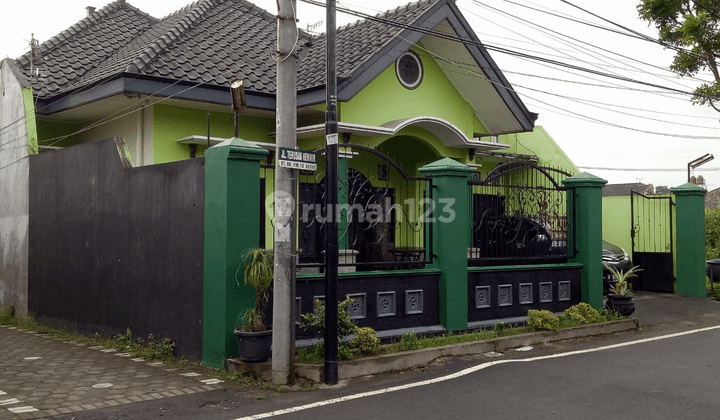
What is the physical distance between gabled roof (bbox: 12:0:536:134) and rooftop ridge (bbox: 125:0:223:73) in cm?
2

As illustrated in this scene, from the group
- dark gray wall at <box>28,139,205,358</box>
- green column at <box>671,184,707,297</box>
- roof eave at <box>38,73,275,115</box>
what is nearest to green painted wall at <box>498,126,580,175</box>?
green column at <box>671,184,707,297</box>

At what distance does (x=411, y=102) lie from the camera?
14.9 metres

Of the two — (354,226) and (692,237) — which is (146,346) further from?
(692,237)

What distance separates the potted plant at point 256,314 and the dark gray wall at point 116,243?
2.49 ft

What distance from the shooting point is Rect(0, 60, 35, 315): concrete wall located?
1352cm

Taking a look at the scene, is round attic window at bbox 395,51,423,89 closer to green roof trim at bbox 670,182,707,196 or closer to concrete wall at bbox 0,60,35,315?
green roof trim at bbox 670,182,707,196

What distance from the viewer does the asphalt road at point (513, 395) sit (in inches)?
263

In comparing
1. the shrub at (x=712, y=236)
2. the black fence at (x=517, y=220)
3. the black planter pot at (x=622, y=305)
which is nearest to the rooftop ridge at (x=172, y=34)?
the black fence at (x=517, y=220)

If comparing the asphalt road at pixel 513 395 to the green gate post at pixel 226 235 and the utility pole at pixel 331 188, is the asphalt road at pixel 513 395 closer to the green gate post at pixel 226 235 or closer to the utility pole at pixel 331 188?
the utility pole at pixel 331 188

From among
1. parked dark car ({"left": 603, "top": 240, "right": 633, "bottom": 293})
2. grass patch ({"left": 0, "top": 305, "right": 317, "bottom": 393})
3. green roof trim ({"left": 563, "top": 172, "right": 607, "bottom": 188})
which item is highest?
green roof trim ({"left": 563, "top": 172, "right": 607, "bottom": 188})

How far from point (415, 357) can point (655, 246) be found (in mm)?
10775

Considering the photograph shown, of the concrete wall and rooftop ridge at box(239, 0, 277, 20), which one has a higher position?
rooftop ridge at box(239, 0, 277, 20)

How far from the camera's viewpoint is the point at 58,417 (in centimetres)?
661

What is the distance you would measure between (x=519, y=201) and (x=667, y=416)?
6014 mm
